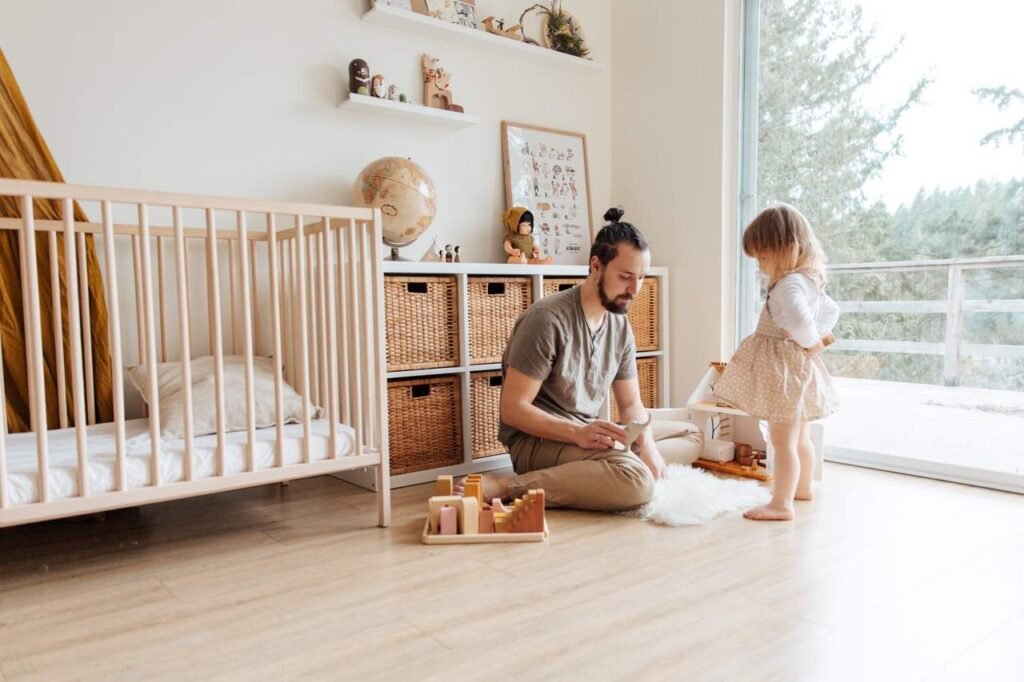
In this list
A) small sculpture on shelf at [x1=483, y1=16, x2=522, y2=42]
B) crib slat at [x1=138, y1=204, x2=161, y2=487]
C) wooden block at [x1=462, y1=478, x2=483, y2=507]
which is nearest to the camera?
crib slat at [x1=138, y1=204, x2=161, y2=487]

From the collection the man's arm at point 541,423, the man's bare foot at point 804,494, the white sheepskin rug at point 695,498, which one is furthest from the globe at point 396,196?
the man's bare foot at point 804,494

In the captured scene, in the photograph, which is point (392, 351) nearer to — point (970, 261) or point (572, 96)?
point (572, 96)

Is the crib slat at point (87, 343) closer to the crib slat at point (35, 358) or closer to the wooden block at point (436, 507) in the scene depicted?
the crib slat at point (35, 358)

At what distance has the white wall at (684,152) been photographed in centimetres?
289

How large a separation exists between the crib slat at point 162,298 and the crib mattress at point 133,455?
345 mm

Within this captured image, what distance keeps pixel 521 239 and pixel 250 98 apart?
1.11 m

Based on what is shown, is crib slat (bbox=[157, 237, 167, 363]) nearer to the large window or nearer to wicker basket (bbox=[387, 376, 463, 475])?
wicker basket (bbox=[387, 376, 463, 475])

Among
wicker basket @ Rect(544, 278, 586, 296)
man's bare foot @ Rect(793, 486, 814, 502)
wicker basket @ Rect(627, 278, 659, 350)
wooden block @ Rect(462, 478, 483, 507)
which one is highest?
wicker basket @ Rect(544, 278, 586, 296)

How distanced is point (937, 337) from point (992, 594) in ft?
4.13

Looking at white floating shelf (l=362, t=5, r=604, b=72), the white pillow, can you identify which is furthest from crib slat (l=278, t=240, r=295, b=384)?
white floating shelf (l=362, t=5, r=604, b=72)

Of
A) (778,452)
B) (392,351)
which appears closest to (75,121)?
(392,351)

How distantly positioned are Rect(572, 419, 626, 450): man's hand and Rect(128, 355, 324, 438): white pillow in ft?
2.37

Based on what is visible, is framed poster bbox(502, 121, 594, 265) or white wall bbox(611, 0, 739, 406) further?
framed poster bbox(502, 121, 594, 265)

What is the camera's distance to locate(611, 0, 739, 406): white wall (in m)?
2.89
